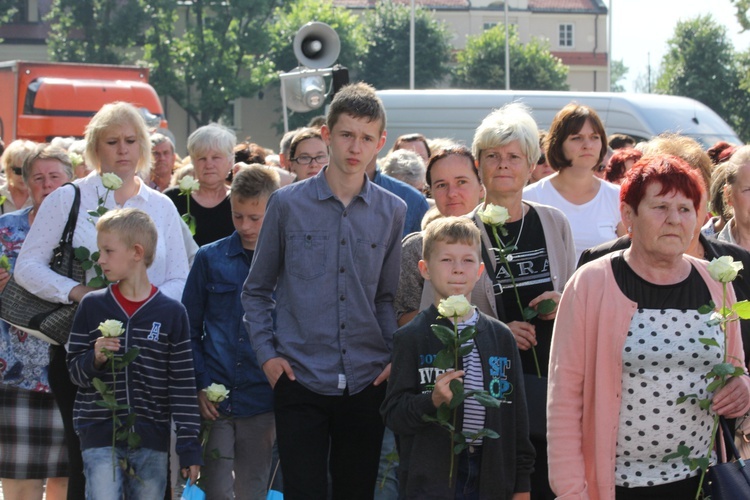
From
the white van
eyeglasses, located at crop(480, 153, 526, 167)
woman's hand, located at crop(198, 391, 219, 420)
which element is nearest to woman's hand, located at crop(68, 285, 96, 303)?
woman's hand, located at crop(198, 391, 219, 420)

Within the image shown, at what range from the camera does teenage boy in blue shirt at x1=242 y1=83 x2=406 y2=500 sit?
480 centimetres

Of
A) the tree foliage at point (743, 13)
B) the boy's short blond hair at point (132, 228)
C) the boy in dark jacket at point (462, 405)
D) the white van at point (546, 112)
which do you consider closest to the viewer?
the boy in dark jacket at point (462, 405)

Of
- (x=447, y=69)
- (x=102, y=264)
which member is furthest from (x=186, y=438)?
(x=447, y=69)

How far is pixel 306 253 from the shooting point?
16.0ft

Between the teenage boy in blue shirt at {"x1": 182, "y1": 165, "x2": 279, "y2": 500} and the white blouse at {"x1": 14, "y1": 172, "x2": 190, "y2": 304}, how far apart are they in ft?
0.46

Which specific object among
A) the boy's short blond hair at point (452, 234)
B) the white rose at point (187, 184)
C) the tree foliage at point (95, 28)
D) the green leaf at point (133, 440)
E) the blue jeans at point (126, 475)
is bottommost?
the blue jeans at point (126, 475)

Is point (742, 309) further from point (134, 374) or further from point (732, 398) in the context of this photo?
point (134, 374)

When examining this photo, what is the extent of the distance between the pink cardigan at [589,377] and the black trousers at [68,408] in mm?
2804

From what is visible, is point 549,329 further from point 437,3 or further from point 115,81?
point 437,3

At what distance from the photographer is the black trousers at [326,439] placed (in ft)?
15.6

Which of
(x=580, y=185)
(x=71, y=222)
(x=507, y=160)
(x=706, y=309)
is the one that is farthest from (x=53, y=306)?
(x=706, y=309)

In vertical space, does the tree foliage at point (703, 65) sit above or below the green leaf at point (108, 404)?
above

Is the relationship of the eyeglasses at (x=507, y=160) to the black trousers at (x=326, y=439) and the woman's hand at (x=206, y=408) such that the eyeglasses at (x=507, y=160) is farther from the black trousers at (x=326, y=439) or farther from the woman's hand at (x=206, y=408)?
the woman's hand at (x=206, y=408)

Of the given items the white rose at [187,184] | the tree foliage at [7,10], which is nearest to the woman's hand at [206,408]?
the white rose at [187,184]
